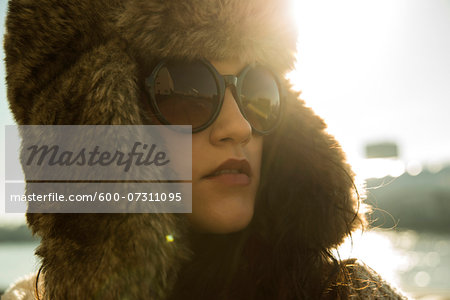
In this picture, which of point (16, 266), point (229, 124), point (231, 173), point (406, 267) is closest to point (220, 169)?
point (231, 173)

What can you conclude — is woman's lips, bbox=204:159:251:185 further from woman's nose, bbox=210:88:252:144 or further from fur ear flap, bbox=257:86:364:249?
fur ear flap, bbox=257:86:364:249

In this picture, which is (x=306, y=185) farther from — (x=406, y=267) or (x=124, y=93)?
(x=406, y=267)

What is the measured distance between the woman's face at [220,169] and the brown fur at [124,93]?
13 centimetres

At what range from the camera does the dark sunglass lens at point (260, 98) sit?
4.37 feet

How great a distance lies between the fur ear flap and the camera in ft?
4.64

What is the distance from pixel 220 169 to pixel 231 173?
0.05 meters

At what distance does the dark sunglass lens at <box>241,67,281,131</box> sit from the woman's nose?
0.20 feet

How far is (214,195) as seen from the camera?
1.28 meters

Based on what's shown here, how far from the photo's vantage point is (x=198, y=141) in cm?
125

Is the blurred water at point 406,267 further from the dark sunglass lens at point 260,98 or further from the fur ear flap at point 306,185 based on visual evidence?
the dark sunglass lens at point 260,98

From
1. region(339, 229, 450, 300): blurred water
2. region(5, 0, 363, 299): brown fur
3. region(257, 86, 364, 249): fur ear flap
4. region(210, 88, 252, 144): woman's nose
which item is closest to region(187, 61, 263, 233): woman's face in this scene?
region(210, 88, 252, 144): woman's nose

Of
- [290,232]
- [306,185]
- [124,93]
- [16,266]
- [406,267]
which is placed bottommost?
[406,267]

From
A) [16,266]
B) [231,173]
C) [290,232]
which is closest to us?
[231,173]

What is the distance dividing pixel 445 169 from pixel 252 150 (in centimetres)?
9253
